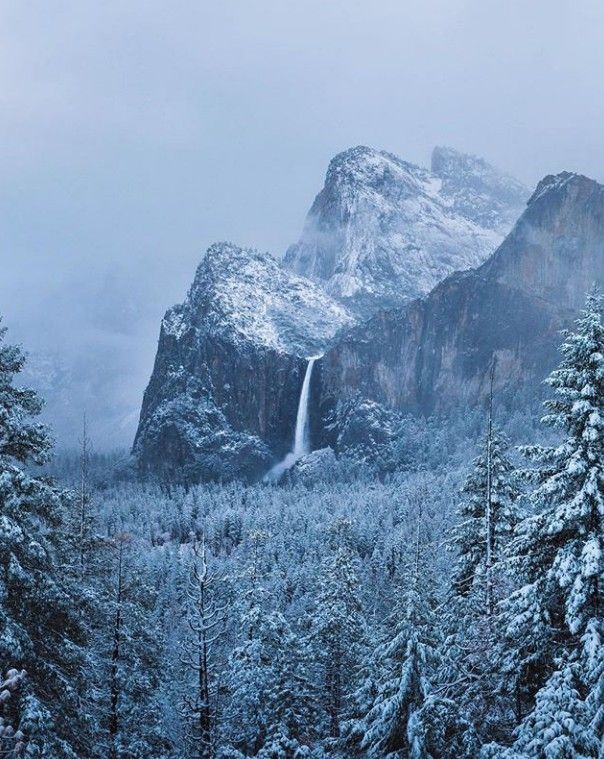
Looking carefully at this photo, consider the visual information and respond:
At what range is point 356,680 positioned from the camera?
26.4 m

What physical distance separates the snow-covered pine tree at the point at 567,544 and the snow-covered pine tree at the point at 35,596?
32.0ft

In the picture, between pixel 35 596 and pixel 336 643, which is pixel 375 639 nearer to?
pixel 336 643

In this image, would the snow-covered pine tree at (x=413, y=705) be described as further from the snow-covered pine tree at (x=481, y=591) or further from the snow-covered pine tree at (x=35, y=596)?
the snow-covered pine tree at (x=35, y=596)

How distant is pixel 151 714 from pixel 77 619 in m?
8.97

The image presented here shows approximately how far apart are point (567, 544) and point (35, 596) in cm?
1168

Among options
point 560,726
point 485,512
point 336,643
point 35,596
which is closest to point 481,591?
point 485,512

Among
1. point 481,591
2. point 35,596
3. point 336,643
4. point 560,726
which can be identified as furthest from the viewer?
point 336,643

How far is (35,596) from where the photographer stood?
47.9ft

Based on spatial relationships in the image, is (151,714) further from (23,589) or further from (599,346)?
(599,346)

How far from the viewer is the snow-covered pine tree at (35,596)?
13.7m

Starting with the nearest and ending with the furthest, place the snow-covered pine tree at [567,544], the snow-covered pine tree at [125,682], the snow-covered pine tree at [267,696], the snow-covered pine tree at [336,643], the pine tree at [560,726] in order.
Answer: the pine tree at [560,726] → the snow-covered pine tree at [567,544] → the snow-covered pine tree at [125,682] → the snow-covered pine tree at [267,696] → the snow-covered pine tree at [336,643]

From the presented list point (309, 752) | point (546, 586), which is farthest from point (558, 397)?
point (309, 752)

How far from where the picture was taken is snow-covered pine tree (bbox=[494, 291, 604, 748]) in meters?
12.8

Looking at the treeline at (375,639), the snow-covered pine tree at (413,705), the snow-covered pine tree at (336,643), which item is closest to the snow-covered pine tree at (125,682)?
the treeline at (375,639)
